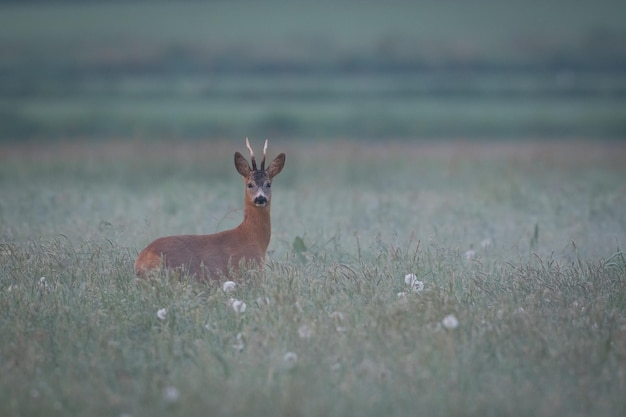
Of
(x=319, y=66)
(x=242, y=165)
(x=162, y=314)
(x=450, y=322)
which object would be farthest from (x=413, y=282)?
(x=319, y=66)

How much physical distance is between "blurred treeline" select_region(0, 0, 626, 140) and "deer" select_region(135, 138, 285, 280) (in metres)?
15.0

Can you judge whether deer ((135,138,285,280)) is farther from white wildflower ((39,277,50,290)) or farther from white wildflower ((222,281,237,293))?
white wildflower ((39,277,50,290))

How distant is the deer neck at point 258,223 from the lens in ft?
25.5

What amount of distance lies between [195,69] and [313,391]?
2609 cm

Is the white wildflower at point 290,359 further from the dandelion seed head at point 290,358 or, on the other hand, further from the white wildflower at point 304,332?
the white wildflower at point 304,332

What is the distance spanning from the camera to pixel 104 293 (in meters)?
6.55

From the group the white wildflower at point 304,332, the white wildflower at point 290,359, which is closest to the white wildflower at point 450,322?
the white wildflower at point 304,332

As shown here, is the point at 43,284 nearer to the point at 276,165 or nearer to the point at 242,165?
the point at 242,165

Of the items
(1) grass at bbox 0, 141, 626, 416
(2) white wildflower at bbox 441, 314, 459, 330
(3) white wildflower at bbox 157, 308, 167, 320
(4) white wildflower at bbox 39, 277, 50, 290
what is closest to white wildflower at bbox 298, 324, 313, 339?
(1) grass at bbox 0, 141, 626, 416

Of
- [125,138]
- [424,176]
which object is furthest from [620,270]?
[125,138]

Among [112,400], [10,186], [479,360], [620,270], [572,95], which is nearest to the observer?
[112,400]

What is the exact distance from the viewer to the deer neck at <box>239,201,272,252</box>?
25.5 feet

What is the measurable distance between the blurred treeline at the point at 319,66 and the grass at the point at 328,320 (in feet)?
43.9

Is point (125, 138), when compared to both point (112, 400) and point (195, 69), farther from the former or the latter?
point (112, 400)
